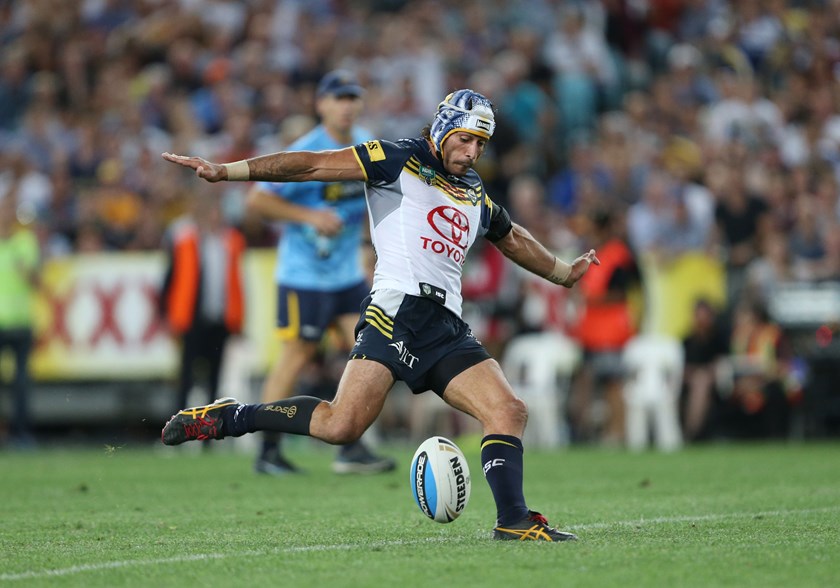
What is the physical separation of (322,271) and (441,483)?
4684 mm

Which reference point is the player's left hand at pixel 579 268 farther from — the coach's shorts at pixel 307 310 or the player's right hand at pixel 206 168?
the coach's shorts at pixel 307 310

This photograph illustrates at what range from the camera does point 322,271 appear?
1175cm

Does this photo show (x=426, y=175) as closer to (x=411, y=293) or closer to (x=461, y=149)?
(x=461, y=149)

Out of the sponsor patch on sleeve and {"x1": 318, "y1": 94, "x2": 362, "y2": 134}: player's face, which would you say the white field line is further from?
{"x1": 318, "y1": 94, "x2": 362, "y2": 134}: player's face

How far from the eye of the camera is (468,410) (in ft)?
24.4

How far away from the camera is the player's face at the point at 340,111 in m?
11.6

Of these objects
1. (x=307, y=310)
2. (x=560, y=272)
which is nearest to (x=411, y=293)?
(x=560, y=272)

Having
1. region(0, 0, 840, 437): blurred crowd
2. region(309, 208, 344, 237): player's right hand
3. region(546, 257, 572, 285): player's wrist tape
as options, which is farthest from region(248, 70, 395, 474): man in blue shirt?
region(0, 0, 840, 437): blurred crowd

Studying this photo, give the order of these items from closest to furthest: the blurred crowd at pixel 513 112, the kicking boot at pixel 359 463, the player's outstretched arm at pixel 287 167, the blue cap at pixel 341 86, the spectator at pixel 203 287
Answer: the player's outstretched arm at pixel 287 167 → the blue cap at pixel 341 86 → the kicking boot at pixel 359 463 → the spectator at pixel 203 287 → the blurred crowd at pixel 513 112

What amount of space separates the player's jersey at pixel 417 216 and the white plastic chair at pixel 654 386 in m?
9.13

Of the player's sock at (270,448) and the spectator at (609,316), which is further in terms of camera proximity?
the spectator at (609,316)

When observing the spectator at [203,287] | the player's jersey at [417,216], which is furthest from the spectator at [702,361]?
the player's jersey at [417,216]

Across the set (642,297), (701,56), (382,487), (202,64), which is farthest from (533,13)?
(382,487)

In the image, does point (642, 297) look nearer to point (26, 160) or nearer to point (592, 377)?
point (592, 377)
